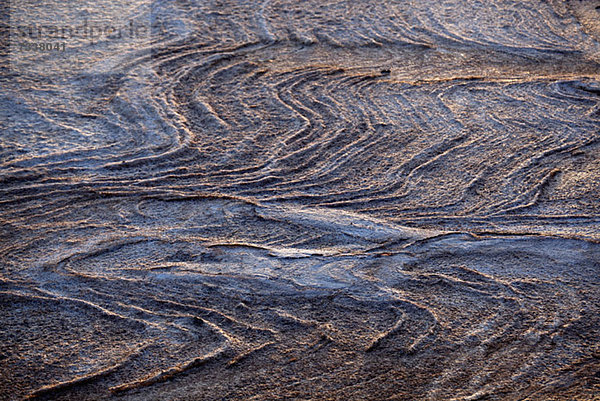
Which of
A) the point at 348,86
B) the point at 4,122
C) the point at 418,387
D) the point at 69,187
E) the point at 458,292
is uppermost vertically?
the point at 348,86

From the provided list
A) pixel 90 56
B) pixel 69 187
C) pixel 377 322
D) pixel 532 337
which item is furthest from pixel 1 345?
pixel 90 56

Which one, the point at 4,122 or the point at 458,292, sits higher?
the point at 4,122

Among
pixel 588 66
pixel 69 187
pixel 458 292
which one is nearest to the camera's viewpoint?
pixel 458 292

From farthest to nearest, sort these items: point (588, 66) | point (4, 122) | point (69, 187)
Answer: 1. point (588, 66)
2. point (4, 122)
3. point (69, 187)

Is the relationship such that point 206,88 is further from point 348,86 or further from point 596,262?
point 596,262

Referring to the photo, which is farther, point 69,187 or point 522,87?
point 522,87

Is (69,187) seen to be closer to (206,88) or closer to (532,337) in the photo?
(206,88)
